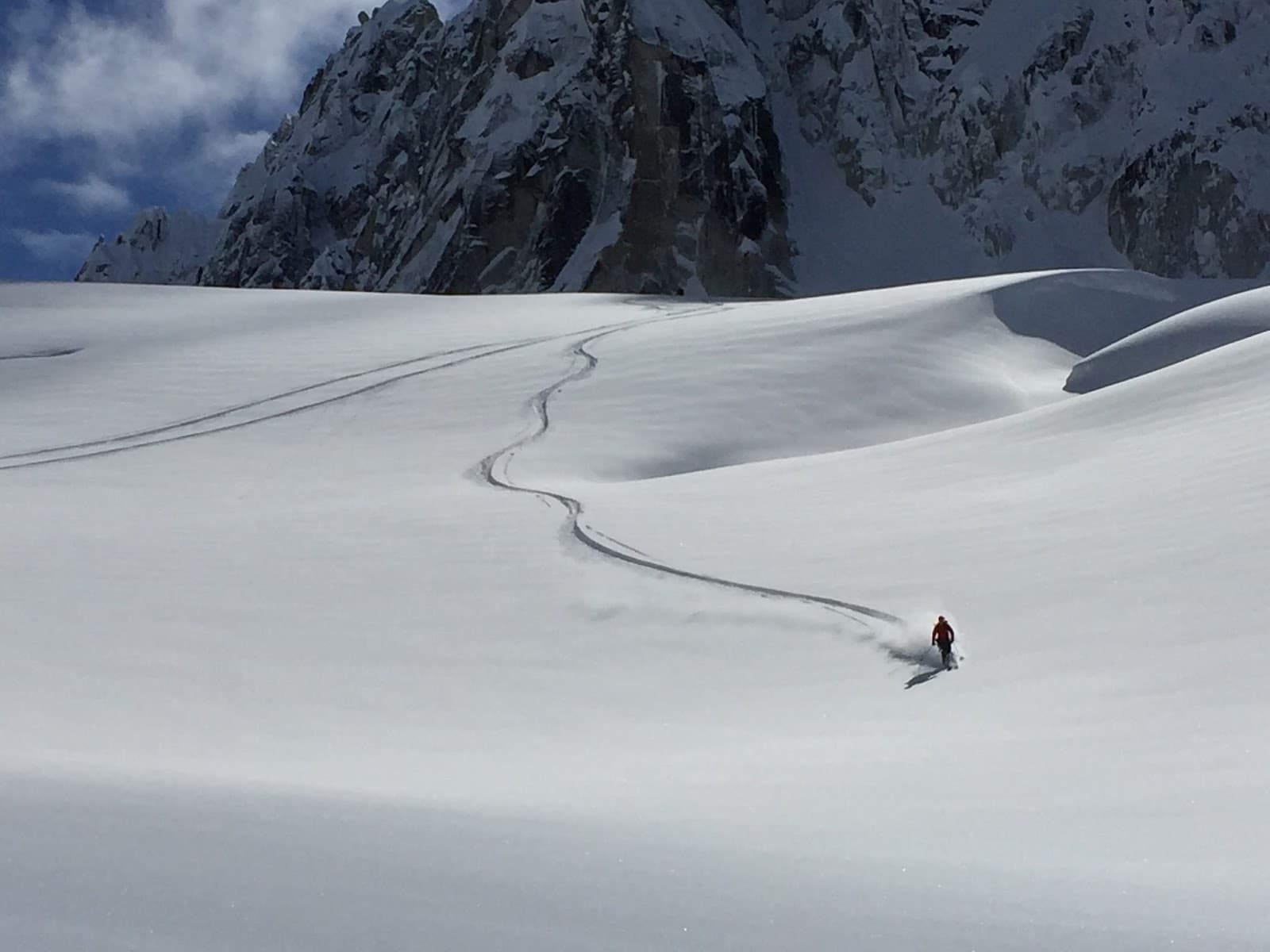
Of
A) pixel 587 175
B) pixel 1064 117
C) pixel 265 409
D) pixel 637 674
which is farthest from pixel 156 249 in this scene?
pixel 637 674

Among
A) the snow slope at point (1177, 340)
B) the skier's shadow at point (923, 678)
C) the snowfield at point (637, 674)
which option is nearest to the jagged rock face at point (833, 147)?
the snow slope at point (1177, 340)

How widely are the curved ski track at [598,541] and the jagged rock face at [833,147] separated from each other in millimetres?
69235

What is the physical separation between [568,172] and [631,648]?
83.8m

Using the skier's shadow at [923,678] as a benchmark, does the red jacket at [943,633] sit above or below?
above

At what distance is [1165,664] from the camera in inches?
199

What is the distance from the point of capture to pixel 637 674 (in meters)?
6.12

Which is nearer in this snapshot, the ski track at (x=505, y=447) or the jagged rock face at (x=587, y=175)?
the ski track at (x=505, y=447)

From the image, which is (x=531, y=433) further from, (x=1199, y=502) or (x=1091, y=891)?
(x=1091, y=891)

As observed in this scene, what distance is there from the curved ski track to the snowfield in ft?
0.13

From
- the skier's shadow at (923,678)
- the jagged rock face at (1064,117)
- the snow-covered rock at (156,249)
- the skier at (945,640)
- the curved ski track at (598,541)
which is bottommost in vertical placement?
the skier's shadow at (923,678)

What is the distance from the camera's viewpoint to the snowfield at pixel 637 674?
243 centimetres

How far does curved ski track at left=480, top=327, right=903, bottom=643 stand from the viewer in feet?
22.3

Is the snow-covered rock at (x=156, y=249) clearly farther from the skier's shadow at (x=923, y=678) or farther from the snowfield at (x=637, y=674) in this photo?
the skier's shadow at (x=923, y=678)

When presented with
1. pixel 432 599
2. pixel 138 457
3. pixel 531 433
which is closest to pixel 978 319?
pixel 531 433
